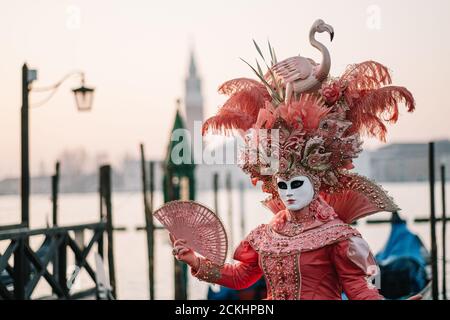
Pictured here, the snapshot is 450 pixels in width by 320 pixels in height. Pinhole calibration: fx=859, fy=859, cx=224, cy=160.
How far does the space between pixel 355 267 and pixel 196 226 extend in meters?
0.64

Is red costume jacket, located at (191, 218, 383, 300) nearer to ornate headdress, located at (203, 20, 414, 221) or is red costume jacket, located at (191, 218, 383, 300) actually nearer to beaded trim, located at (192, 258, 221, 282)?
beaded trim, located at (192, 258, 221, 282)

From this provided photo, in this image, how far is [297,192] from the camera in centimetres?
339

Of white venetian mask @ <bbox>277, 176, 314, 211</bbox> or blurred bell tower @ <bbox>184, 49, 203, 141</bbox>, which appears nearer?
white venetian mask @ <bbox>277, 176, 314, 211</bbox>

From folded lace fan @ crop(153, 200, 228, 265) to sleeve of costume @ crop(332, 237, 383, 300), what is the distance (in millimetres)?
460

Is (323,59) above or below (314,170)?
above

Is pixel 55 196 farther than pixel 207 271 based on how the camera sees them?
Yes

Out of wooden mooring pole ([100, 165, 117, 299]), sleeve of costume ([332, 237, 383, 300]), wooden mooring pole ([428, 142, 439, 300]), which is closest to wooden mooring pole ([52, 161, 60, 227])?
wooden mooring pole ([100, 165, 117, 299])

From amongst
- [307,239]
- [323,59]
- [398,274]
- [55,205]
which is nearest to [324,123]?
[323,59]

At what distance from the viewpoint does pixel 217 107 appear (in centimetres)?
360

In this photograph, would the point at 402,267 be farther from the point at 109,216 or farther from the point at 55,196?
the point at 55,196

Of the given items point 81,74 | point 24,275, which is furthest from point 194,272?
point 81,74

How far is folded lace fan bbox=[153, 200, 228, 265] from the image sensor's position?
11.0 ft
